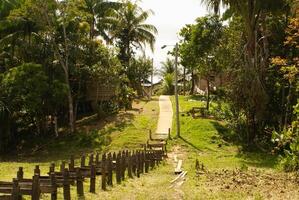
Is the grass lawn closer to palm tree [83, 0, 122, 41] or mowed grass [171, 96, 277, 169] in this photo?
mowed grass [171, 96, 277, 169]

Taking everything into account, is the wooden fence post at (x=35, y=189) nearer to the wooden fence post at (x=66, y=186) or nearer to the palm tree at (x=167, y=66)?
the wooden fence post at (x=66, y=186)

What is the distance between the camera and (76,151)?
3228 centimetres

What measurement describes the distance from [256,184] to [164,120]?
2455 centimetres

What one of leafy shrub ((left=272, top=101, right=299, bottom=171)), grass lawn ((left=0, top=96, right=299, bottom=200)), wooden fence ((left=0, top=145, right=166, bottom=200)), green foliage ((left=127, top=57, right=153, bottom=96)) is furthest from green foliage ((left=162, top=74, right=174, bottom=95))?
leafy shrub ((left=272, top=101, right=299, bottom=171))

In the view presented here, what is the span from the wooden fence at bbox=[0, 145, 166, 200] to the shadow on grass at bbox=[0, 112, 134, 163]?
33.3 ft

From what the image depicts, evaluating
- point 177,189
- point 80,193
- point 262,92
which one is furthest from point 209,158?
point 80,193

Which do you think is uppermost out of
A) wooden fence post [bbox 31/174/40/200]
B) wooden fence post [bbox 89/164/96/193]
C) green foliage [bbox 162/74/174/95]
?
green foliage [bbox 162/74/174/95]

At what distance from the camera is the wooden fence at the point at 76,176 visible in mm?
9758

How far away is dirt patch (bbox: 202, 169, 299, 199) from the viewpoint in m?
14.5

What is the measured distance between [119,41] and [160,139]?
779 inches

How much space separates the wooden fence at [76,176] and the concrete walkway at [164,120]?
42.1 feet

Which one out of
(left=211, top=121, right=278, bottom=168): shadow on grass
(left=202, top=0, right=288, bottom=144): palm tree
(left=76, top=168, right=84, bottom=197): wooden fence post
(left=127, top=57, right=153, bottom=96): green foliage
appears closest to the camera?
(left=76, top=168, right=84, bottom=197): wooden fence post

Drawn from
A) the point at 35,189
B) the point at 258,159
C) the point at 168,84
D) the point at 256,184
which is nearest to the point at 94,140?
the point at 258,159

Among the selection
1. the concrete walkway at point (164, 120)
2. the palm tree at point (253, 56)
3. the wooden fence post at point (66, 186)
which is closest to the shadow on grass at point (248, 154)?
the palm tree at point (253, 56)
